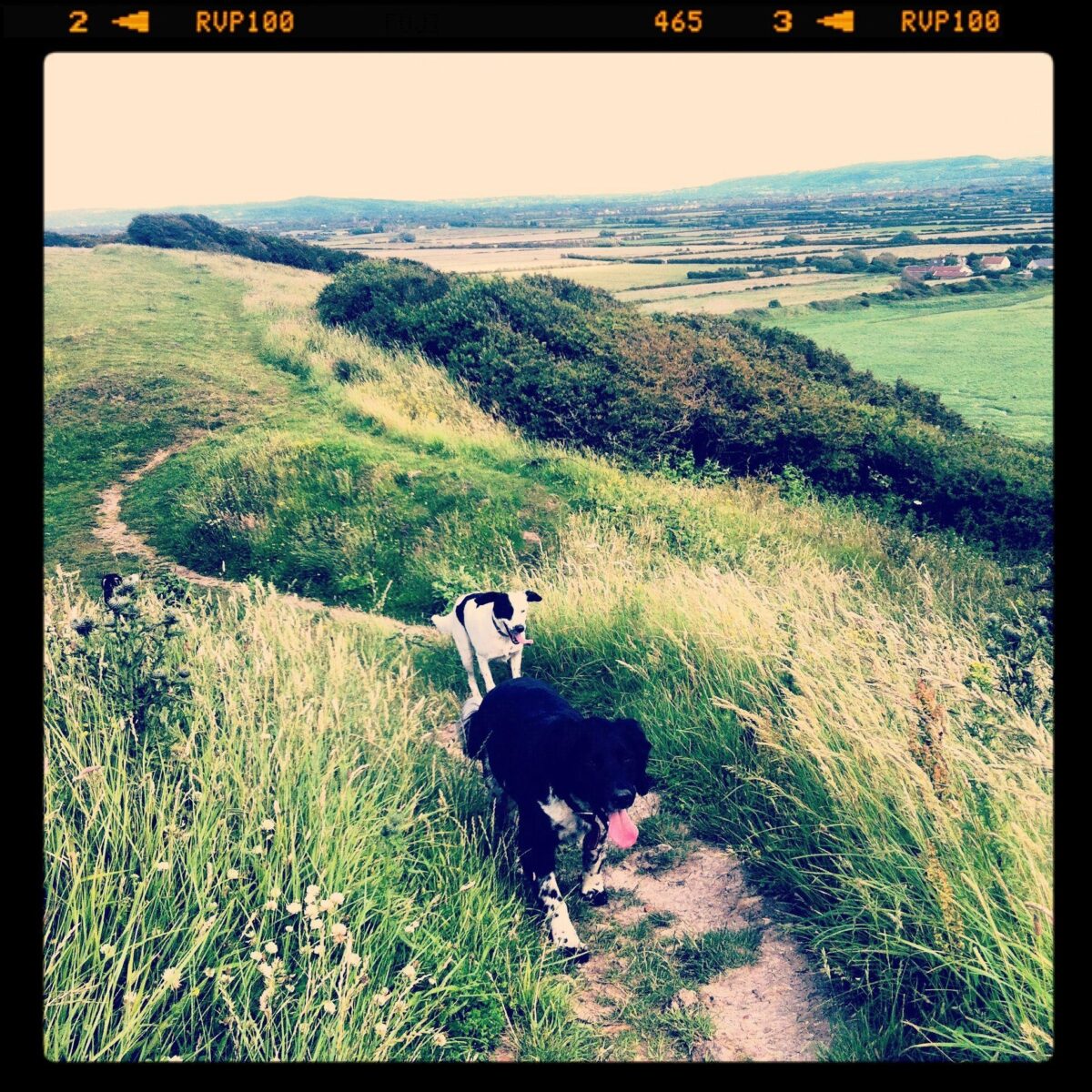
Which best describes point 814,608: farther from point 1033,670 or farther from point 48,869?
point 48,869

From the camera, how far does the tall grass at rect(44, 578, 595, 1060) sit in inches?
103

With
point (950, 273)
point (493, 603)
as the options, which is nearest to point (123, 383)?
point (493, 603)

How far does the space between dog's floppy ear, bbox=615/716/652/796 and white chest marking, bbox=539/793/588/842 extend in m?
0.41

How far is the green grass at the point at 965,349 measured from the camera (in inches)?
510

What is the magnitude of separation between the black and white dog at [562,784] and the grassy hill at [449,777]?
0.18 metres

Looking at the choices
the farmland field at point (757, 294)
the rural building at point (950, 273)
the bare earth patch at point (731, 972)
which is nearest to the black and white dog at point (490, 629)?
the bare earth patch at point (731, 972)

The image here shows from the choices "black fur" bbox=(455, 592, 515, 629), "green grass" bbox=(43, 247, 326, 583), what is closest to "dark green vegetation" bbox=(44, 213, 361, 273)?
"green grass" bbox=(43, 247, 326, 583)
